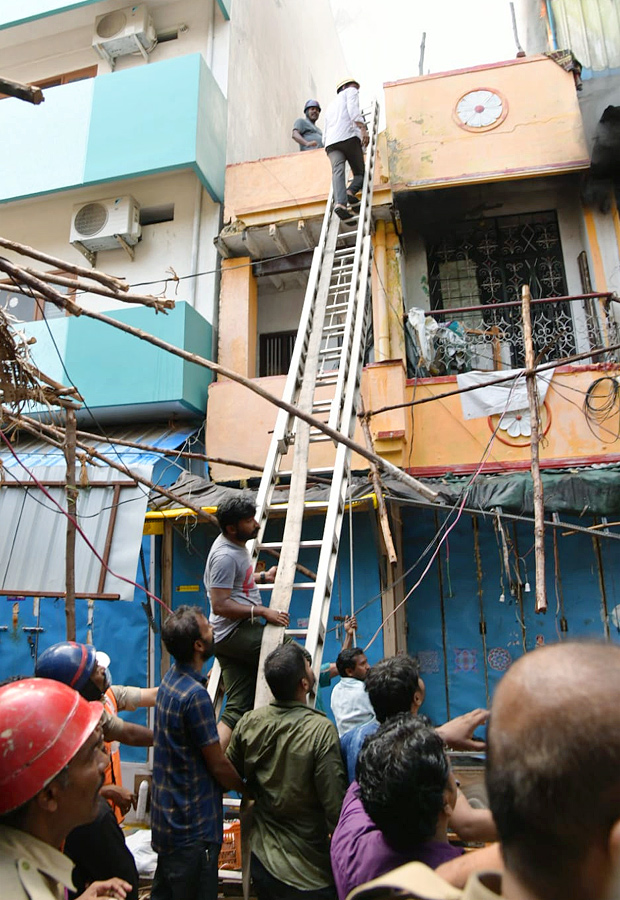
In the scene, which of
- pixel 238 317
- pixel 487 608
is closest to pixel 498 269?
pixel 238 317

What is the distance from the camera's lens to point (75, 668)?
2.73m

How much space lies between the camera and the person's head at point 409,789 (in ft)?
5.69

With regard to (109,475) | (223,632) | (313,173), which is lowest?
(223,632)

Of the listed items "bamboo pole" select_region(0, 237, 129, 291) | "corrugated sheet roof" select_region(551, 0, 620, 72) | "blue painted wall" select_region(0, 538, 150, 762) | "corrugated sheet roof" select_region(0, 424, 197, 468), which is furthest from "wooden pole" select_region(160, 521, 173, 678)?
"corrugated sheet roof" select_region(551, 0, 620, 72)

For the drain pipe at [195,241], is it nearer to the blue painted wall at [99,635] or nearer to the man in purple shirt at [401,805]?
the blue painted wall at [99,635]

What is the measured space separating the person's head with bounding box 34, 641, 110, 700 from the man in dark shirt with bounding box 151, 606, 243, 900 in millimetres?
410

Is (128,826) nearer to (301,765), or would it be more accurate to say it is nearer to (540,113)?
(301,765)

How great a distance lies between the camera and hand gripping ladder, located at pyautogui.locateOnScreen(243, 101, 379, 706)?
137 inches

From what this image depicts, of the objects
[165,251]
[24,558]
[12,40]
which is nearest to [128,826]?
[24,558]

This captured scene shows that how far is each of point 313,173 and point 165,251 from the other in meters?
2.61

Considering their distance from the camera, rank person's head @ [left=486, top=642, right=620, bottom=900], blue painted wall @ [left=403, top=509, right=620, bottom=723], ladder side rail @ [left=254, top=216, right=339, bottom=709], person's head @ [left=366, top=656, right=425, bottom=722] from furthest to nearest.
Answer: blue painted wall @ [left=403, top=509, right=620, bottom=723], ladder side rail @ [left=254, top=216, right=339, bottom=709], person's head @ [left=366, top=656, right=425, bottom=722], person's head @ [left=486, top=642, right=620, bottom=900]

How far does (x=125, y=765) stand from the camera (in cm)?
684

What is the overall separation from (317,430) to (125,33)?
8.75 metres

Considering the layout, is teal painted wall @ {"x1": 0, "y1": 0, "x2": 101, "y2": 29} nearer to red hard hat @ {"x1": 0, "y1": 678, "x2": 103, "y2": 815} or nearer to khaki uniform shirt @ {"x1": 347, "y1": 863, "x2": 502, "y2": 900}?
red hard hat @ {"x1": 0, "y1": 678, "x2": 103, "y2": 815}
